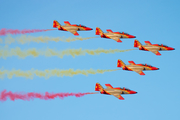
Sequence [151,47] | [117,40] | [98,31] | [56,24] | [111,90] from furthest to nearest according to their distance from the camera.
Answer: [151,47]
[98,31]
[56,24]
[117,40]
[111,90]

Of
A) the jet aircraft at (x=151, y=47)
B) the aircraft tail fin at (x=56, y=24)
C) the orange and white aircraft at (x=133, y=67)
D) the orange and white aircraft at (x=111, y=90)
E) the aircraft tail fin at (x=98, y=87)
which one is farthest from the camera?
the jet aircraft at (x=151, y=47)

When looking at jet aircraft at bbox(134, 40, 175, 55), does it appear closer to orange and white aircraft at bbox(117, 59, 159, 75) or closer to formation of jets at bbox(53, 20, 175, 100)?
formation of jets at bbox(53, 20, 175, 100)

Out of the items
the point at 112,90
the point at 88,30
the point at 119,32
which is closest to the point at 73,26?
the point at 88,30

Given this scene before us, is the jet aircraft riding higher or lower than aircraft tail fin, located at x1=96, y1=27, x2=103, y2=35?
lower

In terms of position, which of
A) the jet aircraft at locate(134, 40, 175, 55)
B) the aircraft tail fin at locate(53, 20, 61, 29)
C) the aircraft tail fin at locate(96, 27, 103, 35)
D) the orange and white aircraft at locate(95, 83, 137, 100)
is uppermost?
the aircraft tail fin at locate(53, 20, 61, 29)

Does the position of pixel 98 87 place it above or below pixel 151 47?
below

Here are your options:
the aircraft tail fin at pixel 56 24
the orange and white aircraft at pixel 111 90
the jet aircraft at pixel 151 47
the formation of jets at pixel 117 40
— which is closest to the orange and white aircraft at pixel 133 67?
the formation of jets at pixel 117 40

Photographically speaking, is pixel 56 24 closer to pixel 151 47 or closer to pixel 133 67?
pixel 133 67

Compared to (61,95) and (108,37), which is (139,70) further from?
(61,95)

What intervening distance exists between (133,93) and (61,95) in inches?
886

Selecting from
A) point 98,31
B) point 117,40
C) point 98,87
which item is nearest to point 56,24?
point 98,31

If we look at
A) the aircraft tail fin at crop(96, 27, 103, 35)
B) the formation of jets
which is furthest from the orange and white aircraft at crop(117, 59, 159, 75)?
the aircraft tail fin at crop(96, 27, 103, 35)

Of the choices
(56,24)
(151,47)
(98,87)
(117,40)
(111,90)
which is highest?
(56,24)

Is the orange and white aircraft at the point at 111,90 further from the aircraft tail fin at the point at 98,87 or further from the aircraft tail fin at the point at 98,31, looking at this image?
the aircraft tail fin at the point at 98,31
